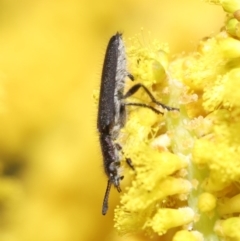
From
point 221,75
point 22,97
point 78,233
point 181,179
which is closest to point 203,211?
point 181,179

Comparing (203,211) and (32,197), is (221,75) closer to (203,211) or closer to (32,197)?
(203,211)

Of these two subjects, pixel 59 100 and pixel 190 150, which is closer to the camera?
pixel 190 150

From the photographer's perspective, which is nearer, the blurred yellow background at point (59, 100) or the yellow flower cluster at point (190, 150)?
the yellow flower cluster at point (190, 150)

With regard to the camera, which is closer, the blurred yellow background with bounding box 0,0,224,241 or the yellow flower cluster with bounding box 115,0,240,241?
the yellow flower cluster with bounding box 115,0,240,241
